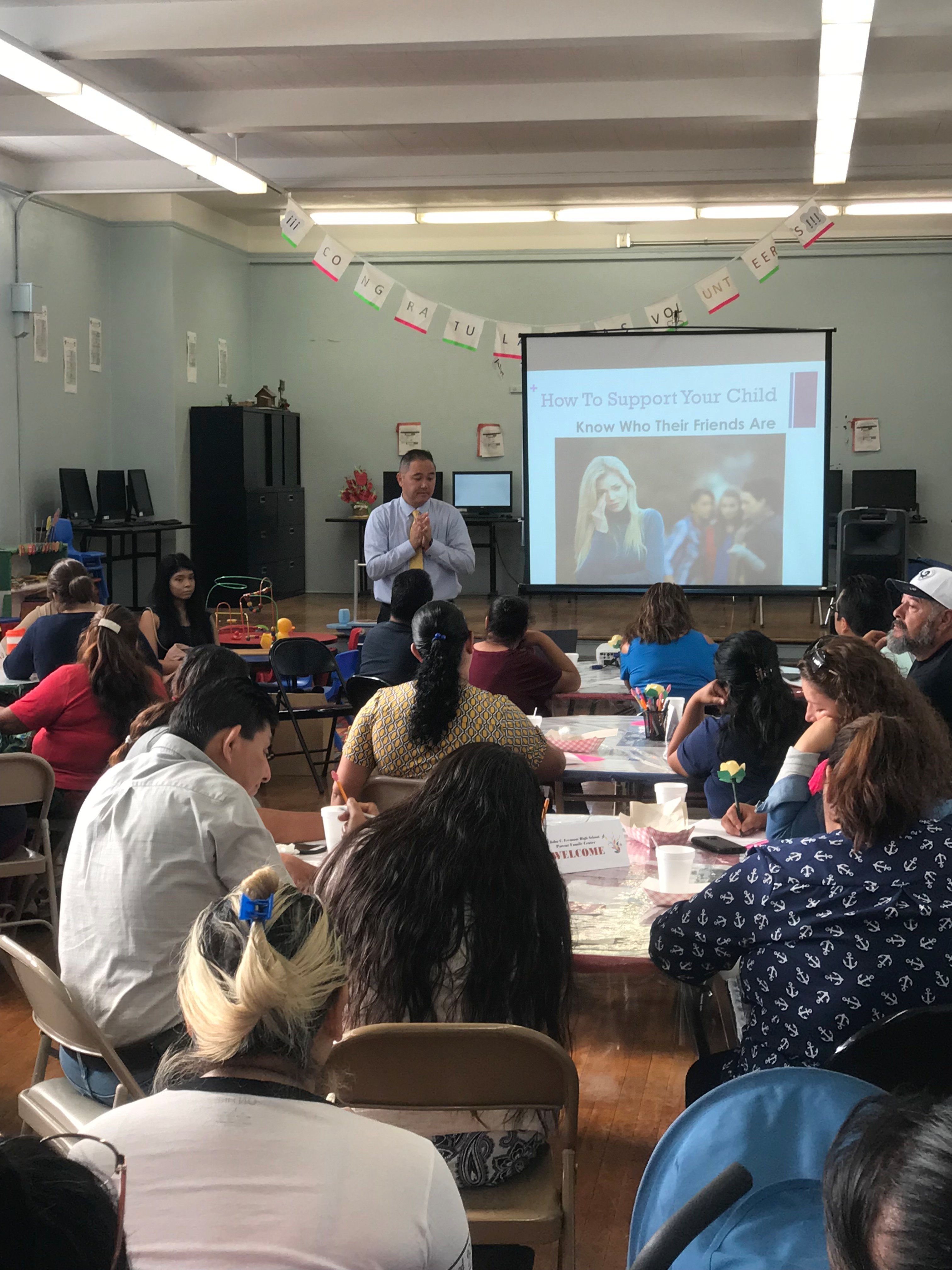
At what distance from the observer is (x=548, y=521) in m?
8.28

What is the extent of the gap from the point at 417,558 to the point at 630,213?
4.81 metres

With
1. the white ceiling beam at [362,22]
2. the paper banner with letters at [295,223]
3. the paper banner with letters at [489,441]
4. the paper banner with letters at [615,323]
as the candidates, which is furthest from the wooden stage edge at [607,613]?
the white ceiling beam at [362,22]

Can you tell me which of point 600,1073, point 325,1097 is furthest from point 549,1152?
point 600,1073

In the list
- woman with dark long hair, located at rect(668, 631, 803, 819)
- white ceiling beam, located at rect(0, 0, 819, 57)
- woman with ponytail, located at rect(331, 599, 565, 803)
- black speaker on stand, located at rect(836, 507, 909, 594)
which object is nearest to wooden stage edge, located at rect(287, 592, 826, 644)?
black speaker on stand, located at rect(836, 507, 909, 594)

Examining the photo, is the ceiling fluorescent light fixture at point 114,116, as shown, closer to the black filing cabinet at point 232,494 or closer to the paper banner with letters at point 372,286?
the paper banner with letters at point 372,286

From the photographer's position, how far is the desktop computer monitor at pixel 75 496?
33.4 feet

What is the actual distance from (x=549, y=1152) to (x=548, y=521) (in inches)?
258

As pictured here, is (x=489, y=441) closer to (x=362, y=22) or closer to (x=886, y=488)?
(x=886, y=488)

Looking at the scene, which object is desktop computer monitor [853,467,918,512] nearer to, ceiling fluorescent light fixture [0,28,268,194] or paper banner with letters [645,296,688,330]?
paper banner with letters [645,296,688,330]

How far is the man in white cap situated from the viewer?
4.32 meters

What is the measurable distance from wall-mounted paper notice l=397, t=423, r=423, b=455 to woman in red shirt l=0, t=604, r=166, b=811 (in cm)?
929

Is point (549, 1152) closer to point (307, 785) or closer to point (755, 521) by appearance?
point (307, 785)

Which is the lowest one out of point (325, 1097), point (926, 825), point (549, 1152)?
point (549, 1152)

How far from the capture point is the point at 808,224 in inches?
279
